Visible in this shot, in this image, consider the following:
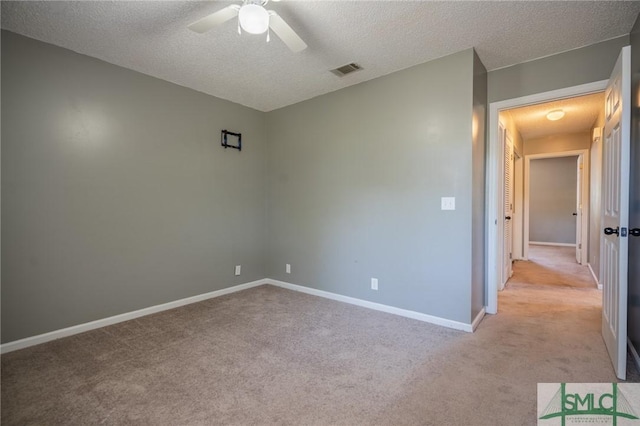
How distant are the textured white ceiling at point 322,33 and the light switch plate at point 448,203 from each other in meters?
1.34

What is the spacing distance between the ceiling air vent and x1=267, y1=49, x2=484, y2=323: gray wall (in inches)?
12.7

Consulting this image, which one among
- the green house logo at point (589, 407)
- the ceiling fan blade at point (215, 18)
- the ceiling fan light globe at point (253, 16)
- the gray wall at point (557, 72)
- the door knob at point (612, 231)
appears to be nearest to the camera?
the green house logo at point (589, 407)

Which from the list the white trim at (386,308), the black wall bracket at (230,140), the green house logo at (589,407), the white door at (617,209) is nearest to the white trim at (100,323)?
the white trim at (386,308)

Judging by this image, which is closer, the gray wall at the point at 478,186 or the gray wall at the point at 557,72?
the gray wall at the point at 557,72

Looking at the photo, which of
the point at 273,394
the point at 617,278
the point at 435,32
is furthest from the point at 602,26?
the point at 273,394

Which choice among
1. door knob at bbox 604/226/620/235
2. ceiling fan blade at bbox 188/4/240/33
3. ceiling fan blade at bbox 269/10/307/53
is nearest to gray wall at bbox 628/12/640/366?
door knob at bbox 604/226/620/235

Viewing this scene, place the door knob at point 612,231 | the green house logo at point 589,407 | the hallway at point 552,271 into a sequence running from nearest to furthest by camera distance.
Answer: the green house logo at point 589,407
the door knob at point 612,231
the hallway at point 552,271

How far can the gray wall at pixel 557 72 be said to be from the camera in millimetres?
2615

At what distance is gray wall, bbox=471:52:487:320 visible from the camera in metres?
2.83

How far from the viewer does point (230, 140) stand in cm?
403

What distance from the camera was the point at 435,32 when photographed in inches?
96.6

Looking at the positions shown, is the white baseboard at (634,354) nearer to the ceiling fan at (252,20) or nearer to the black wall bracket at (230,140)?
the ceiling fan at (252,20)

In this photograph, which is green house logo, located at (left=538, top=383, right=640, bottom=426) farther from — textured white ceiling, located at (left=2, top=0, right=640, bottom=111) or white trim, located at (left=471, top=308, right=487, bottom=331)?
textured white ceiling, located at (left=2, top=0, right=640, bottom=111)

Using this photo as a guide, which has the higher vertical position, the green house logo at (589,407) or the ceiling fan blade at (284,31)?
the ceiling fan blade at (284,31)
